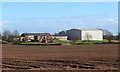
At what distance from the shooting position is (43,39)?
12006 cm

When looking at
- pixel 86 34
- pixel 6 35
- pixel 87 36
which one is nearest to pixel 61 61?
pixel 6 35

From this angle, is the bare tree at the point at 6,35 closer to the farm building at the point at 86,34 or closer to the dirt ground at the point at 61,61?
the farm building at the point at 86,34

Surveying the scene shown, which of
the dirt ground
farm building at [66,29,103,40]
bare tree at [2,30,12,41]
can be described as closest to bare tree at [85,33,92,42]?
farm building at [66,29,103,40]

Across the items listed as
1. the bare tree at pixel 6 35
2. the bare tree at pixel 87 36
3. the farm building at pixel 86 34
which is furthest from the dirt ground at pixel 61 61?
the farm building at pixel 86 34

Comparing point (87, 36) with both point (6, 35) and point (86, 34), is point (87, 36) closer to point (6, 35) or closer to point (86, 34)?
point (86, 34)

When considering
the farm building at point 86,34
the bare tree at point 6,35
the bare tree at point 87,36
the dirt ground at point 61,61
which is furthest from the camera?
the farm building at point 86,34

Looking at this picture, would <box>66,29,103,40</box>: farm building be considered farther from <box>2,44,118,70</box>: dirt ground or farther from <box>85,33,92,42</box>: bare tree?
<box>2,44,118,70</box>: dirt ground

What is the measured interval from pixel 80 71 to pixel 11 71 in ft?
13.4

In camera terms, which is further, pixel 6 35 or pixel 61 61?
pixel 6 35

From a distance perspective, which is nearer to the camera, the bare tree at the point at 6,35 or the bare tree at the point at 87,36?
the bare tree at the point at 6,35

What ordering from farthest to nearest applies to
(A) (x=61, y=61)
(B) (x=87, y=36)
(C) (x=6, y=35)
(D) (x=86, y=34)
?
1. (D) (x=86, y=34)
2. (B) (x=87, y=36)
3. (C) (x=6, y=35)
4. (A) (x=61, y=61)

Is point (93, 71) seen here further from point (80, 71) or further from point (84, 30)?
point (84, 30)

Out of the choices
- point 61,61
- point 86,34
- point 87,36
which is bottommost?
point 61,61

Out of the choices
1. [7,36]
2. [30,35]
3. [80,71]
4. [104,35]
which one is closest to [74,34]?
[104,35]
